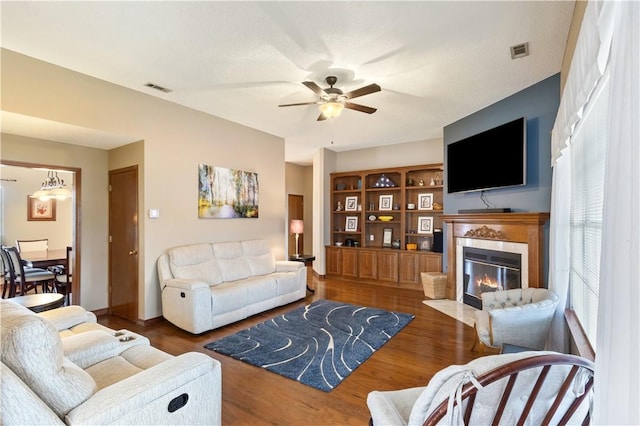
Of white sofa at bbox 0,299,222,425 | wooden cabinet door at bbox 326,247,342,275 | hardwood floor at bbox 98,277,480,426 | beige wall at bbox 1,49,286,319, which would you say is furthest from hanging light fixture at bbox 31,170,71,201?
wooden cabinet door at bbox 326,247,342,275

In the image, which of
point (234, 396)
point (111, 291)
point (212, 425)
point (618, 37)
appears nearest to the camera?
point (618, 37)

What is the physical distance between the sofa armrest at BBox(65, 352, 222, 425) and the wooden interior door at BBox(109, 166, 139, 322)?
9.38 feet

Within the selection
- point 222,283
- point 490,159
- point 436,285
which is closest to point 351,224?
point 436,285

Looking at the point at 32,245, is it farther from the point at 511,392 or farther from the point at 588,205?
the point at 588,205

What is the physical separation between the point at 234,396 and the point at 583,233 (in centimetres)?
301

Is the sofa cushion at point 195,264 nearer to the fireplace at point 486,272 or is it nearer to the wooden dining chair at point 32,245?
the fireplace at point 486,272

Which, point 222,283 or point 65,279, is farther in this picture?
point 65,279

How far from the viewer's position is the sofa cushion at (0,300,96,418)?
1172 mm

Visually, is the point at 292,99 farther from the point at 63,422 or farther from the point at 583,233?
the point at 63,422

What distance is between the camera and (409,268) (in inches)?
226

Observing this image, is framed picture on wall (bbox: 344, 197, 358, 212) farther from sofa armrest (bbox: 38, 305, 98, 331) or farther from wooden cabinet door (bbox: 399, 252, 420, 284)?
sofa armrest (bbox: 38, 305, 98, 331)

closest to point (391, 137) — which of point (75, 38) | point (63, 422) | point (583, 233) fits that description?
point (583, 233)

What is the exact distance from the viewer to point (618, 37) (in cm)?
85

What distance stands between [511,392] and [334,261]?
574 cm
